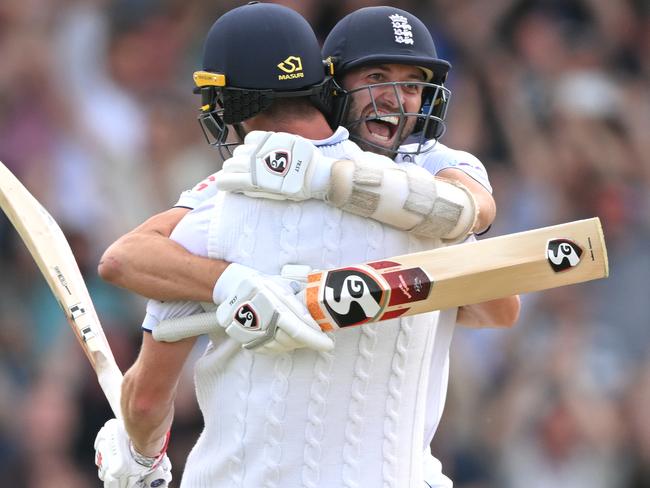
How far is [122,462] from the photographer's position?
327 centimetres

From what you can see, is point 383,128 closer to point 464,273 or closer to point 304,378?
point 464,273

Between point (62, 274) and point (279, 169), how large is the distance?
106 cm

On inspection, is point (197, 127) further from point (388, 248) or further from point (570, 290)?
point (388, 248)

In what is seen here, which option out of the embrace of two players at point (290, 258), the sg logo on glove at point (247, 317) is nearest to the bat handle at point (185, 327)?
the embrace of two players at point (290, 258)

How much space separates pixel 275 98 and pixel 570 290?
404 centimetres

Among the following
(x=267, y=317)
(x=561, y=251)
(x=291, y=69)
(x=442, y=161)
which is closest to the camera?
(x=267, y=317)

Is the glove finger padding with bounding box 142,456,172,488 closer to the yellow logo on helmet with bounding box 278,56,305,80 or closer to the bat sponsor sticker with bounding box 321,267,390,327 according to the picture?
the bat sponsor sticker with bounding box 321,267,390,327

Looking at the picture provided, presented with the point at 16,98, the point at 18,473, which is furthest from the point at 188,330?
the point at 16,98

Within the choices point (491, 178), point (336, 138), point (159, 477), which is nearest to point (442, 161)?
point (336, 138)

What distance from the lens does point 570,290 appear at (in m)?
6.69

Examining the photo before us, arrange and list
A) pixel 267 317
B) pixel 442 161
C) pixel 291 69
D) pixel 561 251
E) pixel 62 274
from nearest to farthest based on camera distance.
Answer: pixel 267 317 → pixel 561 251 → pixel 291 69 → pixel 442 161 → pixel 62 274

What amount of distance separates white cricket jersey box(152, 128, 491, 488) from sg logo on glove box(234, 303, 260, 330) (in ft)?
0.51

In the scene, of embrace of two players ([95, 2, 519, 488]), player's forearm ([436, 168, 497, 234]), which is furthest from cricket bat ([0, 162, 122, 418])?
player's forearm ([436, 168, 497, 234])

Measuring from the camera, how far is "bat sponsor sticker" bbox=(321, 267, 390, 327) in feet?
8.85
